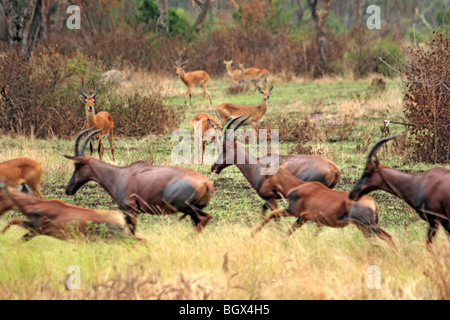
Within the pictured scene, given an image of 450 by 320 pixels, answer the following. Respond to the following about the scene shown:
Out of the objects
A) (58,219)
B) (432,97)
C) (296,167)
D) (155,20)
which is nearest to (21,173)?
(58,219)

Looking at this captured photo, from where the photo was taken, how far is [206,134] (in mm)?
11984

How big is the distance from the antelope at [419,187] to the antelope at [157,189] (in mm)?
1326

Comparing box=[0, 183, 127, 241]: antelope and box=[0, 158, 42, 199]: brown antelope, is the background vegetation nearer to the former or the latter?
box=[0, 183, 127, 241]: antelope

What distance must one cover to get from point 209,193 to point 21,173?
2322mm

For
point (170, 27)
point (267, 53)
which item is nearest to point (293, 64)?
point (267, 53)

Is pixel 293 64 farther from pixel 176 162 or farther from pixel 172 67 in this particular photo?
pixel 176 162

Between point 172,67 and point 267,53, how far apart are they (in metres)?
3.84

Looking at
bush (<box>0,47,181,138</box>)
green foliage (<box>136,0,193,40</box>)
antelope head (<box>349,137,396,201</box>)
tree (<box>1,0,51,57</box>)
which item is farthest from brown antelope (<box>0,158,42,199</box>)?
green foliage (<box>136,0,193,40</box>)

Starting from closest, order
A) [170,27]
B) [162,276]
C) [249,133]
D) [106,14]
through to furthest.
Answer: [162,276], [249,133], [170,27], [106,14]

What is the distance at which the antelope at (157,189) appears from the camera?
573cm

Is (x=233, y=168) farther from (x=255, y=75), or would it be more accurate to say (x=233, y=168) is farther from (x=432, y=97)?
(x=255, y=75)

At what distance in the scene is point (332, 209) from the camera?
17.2 ft

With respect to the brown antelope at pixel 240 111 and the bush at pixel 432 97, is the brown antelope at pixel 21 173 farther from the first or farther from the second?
the brown antelope at pixel 240 111

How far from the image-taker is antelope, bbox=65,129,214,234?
573cm
